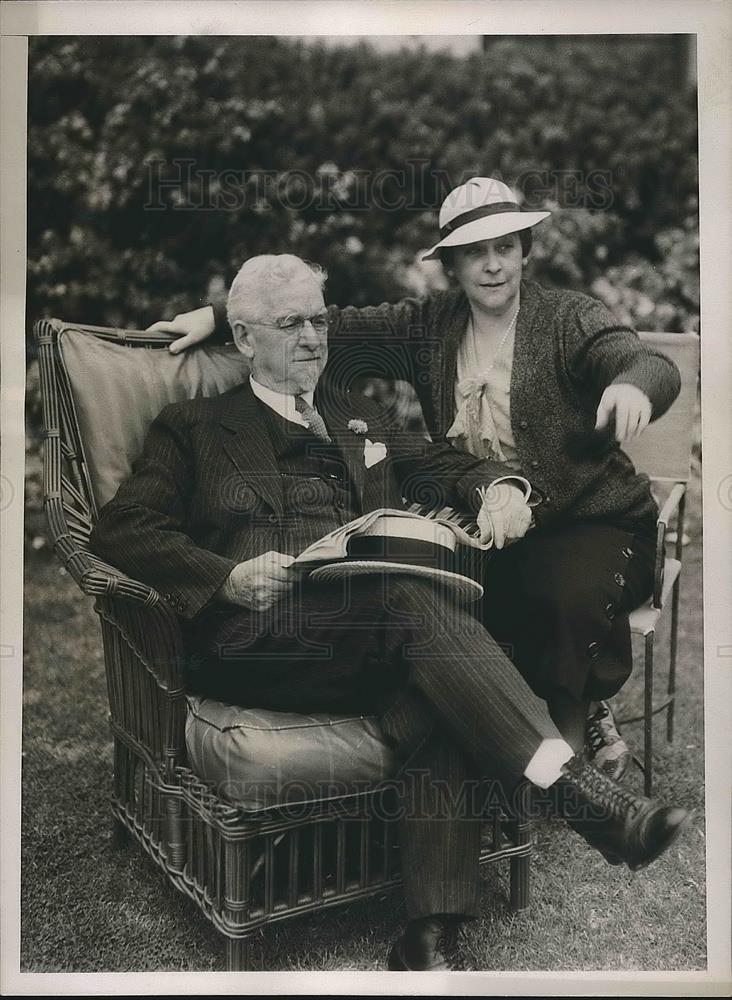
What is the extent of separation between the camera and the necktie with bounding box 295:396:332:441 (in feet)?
11.0

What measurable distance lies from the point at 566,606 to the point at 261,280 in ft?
4.88

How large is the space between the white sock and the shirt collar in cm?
129

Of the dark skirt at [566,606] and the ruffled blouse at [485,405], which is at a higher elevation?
the ruffled blouse at [485,405]

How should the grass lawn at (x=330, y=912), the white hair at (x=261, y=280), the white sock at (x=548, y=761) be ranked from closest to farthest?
the white sock at (x=548, y=761), the grass lawn at (x=330, y=912), the white hair at (x=261, y=280)

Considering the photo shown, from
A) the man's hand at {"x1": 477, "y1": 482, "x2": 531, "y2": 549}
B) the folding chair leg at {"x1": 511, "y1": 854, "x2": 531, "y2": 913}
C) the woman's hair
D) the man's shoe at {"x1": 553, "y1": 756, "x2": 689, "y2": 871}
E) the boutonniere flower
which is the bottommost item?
the folding chair leg at {"x1": 511, "y1": 854, "x2": 531, "y2": 913}

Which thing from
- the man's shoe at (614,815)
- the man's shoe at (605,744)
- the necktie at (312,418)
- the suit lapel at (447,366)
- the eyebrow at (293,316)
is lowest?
the man's shoe at (614,815)

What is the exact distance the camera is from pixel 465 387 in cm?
341

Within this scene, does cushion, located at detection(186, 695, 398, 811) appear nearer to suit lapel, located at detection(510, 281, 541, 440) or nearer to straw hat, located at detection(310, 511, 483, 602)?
straw hat, located at detection(310, 511, 483, 602)

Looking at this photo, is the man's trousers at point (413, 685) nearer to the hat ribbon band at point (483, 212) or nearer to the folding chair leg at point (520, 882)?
the folding chair leg at point (520, 882)

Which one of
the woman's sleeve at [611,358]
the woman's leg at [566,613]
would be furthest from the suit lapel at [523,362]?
the woman's leg at [566,613]

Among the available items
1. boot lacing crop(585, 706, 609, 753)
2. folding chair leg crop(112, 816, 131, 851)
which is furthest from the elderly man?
folding chair leg crop(112, 816, 131, 851)

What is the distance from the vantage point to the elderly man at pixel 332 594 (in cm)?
301

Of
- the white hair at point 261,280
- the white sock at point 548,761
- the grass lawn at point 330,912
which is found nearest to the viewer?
the white sock at point 548,761

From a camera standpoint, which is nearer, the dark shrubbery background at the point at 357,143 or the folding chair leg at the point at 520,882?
the folding chair leg at the point at 520,882
